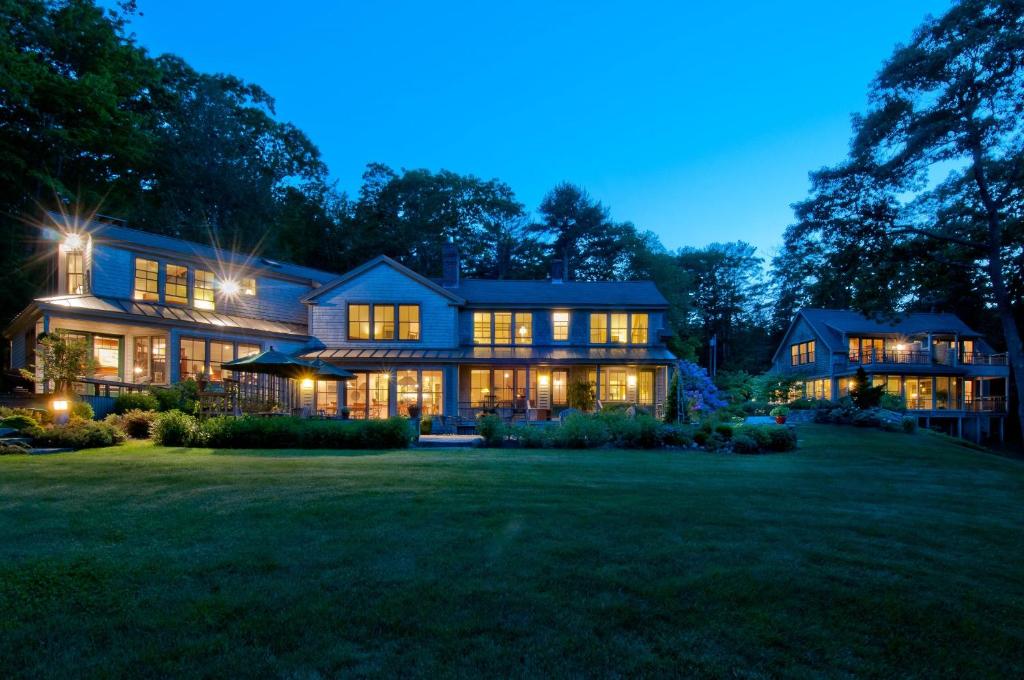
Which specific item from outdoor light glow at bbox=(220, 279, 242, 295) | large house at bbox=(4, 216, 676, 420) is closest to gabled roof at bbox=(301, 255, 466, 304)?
large house at bbox=(4, 216, 676, 420)

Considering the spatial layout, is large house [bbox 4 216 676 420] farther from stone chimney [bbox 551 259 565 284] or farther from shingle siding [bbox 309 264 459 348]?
stone chimney [bbox 551 259 565 284]

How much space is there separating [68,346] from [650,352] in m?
21.0

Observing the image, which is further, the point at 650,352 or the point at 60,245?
the point at 650,352

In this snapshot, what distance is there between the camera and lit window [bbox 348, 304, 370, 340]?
25938mm

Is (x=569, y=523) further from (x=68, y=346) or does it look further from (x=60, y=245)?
(x=60, y=245)

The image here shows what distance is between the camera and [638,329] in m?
26.8

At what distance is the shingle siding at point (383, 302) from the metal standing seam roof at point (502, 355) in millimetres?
706

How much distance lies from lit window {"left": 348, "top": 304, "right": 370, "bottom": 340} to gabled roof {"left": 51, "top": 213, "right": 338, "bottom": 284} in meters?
3.91

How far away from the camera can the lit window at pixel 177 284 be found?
22.8 metres

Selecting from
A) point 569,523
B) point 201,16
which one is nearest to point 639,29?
point 569,523

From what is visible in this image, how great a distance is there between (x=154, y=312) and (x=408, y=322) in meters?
9.74

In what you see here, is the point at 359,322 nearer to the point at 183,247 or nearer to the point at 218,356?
the point at 218,356

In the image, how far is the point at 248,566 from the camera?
4426mm

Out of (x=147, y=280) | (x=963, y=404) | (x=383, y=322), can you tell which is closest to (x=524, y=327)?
(x=383, y=322)
